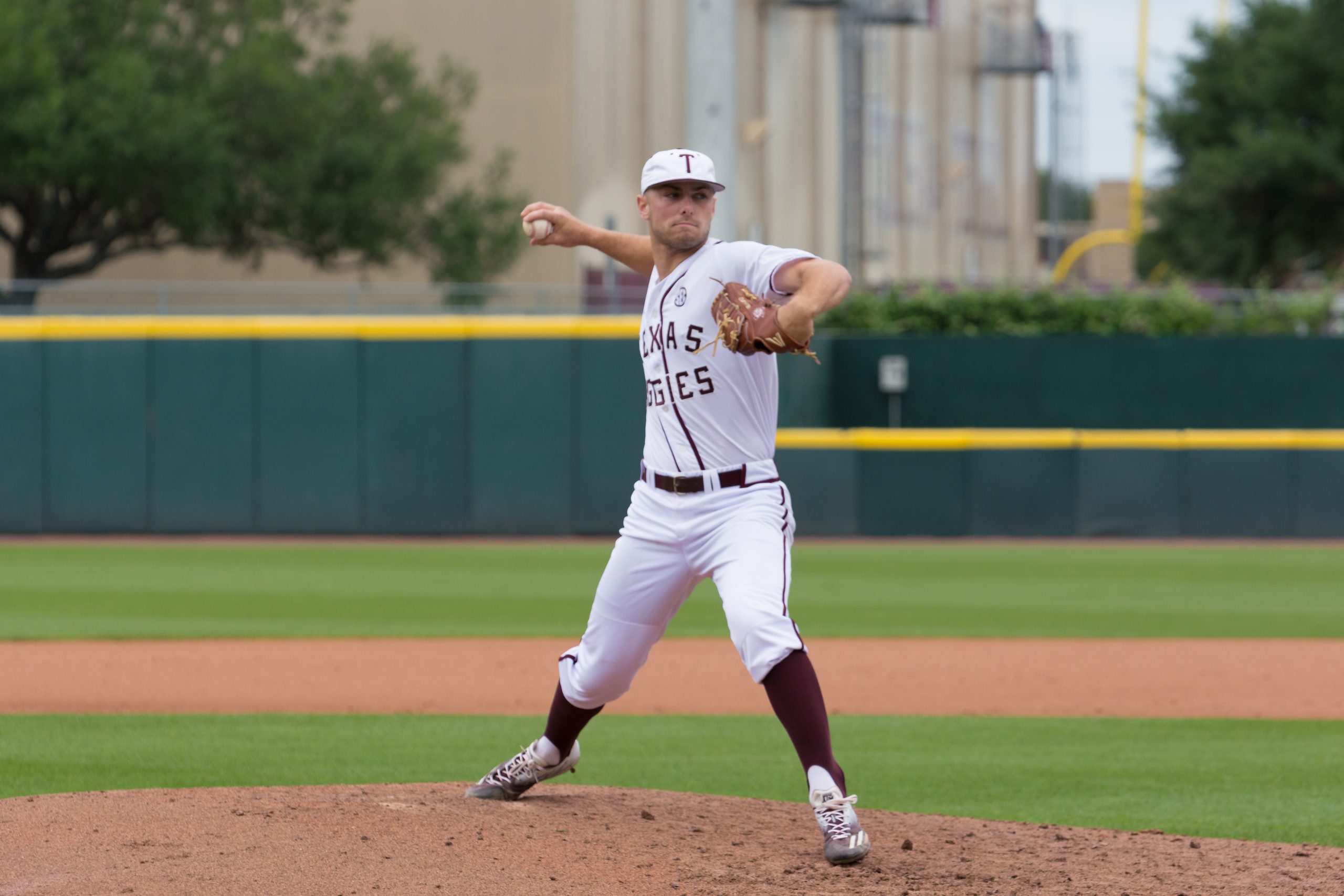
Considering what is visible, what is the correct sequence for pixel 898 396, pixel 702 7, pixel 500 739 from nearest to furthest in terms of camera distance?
pixel 500 739 < pixel 702 7 < pixel 898 396

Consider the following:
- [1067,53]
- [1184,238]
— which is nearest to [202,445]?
[1184,238]

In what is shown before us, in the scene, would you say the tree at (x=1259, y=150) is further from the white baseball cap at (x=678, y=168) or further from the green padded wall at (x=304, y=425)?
the white baseball cap at (x=678, y=168)

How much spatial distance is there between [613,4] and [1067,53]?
19.2 m

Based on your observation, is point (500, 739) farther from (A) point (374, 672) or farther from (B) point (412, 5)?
(B) point (412, 5)

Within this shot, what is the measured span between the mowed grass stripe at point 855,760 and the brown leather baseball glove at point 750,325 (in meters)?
1.99

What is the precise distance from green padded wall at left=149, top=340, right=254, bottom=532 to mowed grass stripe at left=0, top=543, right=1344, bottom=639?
0.81m

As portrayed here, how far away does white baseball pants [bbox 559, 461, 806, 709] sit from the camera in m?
4.48

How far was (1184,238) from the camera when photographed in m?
31.5

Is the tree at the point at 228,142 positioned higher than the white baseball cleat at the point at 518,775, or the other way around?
the tree at the point at 228,142

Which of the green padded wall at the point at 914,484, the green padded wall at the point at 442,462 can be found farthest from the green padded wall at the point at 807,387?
the green padded wall at the point at 442,462

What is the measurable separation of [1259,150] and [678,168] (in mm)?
26749

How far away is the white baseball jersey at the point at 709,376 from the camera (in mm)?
4609

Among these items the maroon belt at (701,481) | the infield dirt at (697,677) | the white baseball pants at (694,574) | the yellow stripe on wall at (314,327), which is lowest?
the infield dirt at (697,677)

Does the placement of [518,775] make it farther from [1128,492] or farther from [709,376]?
[1128,492]
